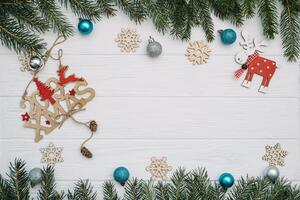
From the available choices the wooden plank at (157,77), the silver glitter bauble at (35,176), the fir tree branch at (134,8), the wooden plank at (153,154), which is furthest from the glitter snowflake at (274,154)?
the silver glitter bauble at (35,176)

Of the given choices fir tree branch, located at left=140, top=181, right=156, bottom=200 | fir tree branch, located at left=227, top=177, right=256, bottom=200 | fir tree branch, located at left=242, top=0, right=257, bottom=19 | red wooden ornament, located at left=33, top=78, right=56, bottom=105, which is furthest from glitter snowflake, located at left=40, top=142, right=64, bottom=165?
fir tree branch, located at left=242, top=0, right=257, bottom=19

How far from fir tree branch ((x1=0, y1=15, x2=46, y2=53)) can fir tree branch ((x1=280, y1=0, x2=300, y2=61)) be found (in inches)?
24.6

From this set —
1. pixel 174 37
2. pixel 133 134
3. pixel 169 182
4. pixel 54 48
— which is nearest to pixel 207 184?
pixel 169 182

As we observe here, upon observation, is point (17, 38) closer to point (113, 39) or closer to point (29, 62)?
point (29, 62)

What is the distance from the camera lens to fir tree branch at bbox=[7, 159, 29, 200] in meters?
1.19

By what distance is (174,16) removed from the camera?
4.00 ft

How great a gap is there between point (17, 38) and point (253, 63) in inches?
24.1

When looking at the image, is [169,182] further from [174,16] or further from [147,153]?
[174,16]

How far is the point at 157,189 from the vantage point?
48.4 inches

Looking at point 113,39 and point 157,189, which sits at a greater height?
point 113,39

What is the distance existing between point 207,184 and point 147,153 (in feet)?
0.58

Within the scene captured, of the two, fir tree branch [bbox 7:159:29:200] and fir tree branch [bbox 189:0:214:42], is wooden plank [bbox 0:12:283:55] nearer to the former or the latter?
fir tree branch [bbox 189:0:214:42]

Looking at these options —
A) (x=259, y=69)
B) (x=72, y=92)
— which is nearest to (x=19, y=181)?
(x=72, y=92)

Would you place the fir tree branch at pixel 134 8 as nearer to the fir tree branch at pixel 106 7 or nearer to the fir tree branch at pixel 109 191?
the fir tree branch at pixel 106 7
